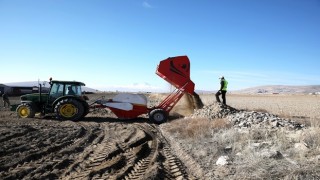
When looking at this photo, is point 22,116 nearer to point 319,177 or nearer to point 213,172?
point 213,172

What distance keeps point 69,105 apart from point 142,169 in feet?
34.7

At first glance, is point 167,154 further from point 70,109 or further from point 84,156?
point 70,109

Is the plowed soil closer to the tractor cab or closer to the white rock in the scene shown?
the white rock

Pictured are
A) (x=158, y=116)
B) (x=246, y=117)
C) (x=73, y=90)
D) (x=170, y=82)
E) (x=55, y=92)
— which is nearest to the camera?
(x=246, y=117)

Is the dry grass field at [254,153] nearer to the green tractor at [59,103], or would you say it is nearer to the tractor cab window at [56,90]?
the green tractor at [59,103]

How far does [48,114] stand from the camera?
1889cm

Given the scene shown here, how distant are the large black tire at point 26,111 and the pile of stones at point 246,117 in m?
8.50

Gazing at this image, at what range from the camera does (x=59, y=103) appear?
655 inches

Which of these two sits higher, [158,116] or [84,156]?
[158,116]

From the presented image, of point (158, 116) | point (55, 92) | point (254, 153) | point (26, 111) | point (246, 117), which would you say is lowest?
point (254, 153)

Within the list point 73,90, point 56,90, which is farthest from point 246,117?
point 56,90

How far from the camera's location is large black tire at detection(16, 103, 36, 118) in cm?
1712

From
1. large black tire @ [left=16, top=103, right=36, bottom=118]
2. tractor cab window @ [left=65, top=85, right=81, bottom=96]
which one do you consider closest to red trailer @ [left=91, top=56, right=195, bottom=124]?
tractor cab window @ [left=65, top=85, right=81, bottom=96]

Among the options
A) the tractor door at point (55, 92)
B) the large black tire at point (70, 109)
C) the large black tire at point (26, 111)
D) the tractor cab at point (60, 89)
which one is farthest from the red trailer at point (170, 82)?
the large black tire at point (26, 111)
